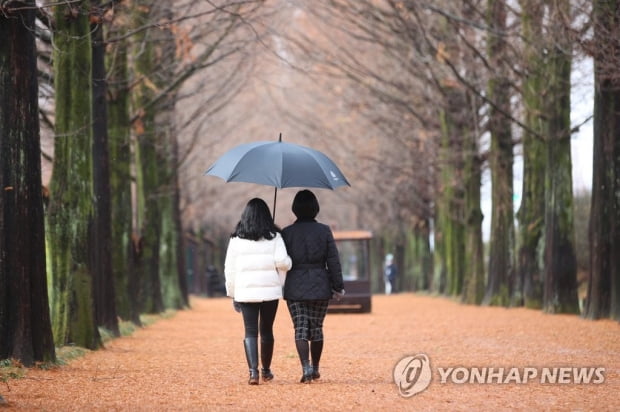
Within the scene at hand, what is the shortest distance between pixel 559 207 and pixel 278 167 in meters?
15.4

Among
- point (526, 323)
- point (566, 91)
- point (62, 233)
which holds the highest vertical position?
point (566, 91)

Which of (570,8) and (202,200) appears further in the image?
(202,200)

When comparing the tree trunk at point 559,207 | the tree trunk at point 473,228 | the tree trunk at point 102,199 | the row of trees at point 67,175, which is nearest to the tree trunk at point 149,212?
the row of trees at point 67,175

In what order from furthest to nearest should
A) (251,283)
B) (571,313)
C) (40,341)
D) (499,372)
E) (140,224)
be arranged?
(140,224) → (571,313) → (40,341) → (499,372) → (251,283)

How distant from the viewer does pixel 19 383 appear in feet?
37.3

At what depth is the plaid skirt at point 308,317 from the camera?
36.1 feet

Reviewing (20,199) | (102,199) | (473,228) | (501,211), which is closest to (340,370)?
(20,199)

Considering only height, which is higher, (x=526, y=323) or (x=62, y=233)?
(x=62, y=233)

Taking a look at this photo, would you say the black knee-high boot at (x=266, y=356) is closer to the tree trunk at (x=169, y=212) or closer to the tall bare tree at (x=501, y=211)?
the tree trunk at (x=169, y=212)

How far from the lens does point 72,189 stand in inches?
628

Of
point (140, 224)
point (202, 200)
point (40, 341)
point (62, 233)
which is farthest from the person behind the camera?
point (202, 200)

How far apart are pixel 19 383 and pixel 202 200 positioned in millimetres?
45204

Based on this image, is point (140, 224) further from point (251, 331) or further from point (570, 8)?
point (251, 331)

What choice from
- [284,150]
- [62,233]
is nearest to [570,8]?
[62,233]
